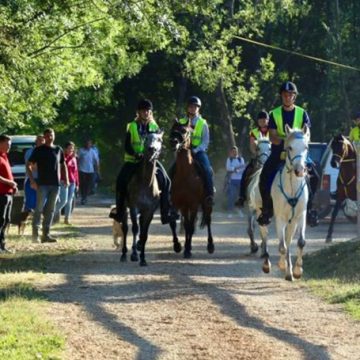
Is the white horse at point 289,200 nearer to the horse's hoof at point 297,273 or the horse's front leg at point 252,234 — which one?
the horse's hoof at point 297,273

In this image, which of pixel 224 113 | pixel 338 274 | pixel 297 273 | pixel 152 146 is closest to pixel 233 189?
pixel 224 113

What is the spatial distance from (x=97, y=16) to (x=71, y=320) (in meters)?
13.5

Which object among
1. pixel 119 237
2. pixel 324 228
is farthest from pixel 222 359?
pixel 324 228

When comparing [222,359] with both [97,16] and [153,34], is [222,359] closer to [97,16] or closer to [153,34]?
[153,34]

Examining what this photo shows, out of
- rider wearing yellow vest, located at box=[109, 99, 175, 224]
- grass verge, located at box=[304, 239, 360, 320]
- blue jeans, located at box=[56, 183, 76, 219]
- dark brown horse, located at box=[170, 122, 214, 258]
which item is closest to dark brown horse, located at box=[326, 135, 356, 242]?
dark brown horse, located at box=[170, 122, 214, 258]

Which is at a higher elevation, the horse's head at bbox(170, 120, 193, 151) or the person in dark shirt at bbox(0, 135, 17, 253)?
the horse's head at bbox(170, 120, 193, 151)

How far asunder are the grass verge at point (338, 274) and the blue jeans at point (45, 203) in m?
6.18

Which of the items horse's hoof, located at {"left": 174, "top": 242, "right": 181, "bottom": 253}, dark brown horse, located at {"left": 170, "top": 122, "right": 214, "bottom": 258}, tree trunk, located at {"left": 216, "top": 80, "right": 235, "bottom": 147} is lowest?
horse's hoof, located at {"left": 174, "top": 242, "right": 181, "bottom": 253}

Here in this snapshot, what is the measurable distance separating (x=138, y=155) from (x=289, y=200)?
11.0ft

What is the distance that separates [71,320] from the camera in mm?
12719

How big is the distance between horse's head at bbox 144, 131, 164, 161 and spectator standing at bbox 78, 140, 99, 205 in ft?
73.9

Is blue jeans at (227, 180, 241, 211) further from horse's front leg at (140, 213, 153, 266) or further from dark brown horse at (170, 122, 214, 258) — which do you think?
horse's front leg at (140, 213, 153, 266)

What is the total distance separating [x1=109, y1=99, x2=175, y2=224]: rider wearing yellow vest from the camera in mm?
18781

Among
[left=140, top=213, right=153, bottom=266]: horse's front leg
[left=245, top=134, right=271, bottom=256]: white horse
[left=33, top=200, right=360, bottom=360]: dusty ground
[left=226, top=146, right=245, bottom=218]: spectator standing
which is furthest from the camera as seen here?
[left=226, top=146, right=245, bottom=218]: spectator standing
